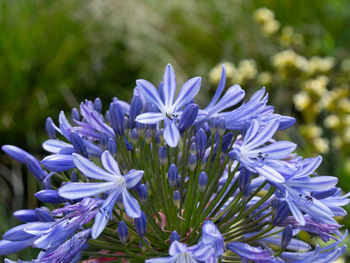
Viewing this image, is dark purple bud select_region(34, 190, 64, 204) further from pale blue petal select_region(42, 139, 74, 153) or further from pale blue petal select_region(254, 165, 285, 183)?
pale blue petal select_region(254, 165, 285, 183)

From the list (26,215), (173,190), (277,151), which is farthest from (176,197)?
(26,215)

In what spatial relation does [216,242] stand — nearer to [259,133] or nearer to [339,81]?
[259,133]

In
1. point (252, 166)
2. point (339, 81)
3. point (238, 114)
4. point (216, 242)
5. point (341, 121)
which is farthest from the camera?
point (339, 81)

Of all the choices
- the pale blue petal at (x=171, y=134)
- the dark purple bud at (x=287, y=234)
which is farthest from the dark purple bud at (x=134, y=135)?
the dark purple bud at (x=287, y=234)

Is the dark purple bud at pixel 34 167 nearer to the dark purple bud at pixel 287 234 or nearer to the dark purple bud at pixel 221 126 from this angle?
the dark purple bud at pixel 221 126

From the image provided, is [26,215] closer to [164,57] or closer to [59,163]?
[59,163]

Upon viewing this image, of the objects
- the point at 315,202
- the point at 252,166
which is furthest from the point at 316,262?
the point at 252,166
